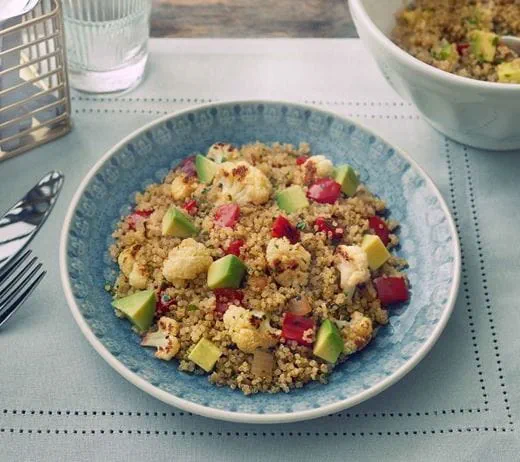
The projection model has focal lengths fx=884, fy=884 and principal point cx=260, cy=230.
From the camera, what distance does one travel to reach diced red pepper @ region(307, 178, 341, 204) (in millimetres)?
1487

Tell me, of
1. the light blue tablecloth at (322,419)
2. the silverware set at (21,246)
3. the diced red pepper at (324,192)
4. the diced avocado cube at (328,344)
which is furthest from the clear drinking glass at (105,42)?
the diced avocado cube at (328,344)

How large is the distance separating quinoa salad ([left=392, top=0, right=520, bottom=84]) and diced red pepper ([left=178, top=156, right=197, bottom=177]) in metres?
0.48

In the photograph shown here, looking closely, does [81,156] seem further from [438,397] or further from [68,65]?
[438,397]

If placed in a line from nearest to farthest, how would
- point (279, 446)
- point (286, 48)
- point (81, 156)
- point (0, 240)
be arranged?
1. point (279, 446)
2. point (0, 240)
3. point (81, 156)
4. point (286, 48)

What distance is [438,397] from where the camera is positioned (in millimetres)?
1364

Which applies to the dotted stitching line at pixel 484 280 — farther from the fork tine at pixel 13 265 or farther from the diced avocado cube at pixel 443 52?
the fork tine at pixel 13 265

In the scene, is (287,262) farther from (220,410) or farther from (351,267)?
(220,410)

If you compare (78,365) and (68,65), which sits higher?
(68,65)

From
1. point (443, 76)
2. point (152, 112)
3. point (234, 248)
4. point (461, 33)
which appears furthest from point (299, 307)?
point (461, 33)

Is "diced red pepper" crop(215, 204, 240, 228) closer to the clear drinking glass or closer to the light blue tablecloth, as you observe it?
the light blue tablecloth

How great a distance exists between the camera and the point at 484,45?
65.7 inches

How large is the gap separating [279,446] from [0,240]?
0.56m

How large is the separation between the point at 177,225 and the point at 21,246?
0.26 m

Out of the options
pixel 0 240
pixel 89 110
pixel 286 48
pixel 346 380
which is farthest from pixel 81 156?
pixel 346 380
